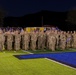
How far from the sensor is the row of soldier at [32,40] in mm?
16406

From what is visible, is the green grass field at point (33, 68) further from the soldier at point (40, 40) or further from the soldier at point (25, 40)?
the soldier at point (40, 40)

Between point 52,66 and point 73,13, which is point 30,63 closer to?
point 52,66

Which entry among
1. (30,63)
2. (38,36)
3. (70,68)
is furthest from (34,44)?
(70,68)

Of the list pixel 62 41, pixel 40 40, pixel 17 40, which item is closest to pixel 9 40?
pixel 17 40

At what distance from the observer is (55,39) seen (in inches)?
680

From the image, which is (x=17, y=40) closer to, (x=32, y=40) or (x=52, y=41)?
(x=32, y=40)

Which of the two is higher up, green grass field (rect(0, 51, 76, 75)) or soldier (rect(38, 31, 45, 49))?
soldier (rect(38, 31, 45, 49))

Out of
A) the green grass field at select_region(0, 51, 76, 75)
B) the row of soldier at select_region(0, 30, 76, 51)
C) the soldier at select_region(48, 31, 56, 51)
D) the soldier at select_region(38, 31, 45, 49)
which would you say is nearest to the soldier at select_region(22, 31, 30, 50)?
the row of soldier at select_region(0, 30, 76, 51)

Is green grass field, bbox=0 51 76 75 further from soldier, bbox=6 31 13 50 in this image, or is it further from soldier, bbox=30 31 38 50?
soldier, bbox=30 31 38 50

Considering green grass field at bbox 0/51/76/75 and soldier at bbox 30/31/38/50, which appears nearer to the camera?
green grass field at bbox 0/51/76/75

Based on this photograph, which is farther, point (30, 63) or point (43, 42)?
point (43, 42)

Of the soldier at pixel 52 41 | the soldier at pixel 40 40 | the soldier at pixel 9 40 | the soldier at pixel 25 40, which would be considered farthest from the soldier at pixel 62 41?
the soldier at pixel 9 40

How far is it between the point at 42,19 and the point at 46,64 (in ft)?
63.4

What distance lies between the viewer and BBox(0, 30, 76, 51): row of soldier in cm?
1641
